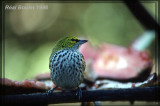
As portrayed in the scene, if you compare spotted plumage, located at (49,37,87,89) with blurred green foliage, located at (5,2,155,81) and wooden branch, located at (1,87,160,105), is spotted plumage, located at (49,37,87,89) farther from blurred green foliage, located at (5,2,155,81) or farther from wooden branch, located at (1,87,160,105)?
blurred green foliage, located at (5,2,155,81)

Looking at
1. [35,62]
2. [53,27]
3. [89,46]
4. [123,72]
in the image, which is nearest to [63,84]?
[123,72]

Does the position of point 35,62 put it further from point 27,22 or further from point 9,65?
point 27,22

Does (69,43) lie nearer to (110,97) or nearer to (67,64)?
(67,64)

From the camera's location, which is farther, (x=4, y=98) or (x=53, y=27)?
(x=53, y=27)

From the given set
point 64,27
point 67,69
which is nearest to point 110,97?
point 67,69

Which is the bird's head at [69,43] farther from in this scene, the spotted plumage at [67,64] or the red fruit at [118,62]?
the red fruit at [118,62]

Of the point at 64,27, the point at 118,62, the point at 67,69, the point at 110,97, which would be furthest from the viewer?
the point at 64,27
